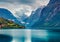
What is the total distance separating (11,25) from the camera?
623 feet

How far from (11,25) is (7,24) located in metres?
3.97

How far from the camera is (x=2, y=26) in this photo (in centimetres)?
18812

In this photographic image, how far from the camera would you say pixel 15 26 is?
19412cm

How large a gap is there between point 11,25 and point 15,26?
5376 mm

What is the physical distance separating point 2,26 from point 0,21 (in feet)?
27.5

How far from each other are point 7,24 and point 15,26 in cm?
749

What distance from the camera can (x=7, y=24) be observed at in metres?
191

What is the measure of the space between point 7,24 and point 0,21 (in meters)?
7.83
